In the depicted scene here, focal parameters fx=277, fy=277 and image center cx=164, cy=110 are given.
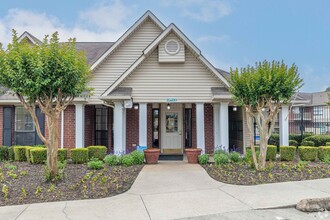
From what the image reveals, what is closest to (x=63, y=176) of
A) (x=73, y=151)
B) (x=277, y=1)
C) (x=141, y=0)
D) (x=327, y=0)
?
(x=73, y=151)

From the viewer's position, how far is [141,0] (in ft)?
48.5

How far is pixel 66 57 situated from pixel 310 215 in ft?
22.5

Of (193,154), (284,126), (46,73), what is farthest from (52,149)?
(284,126)

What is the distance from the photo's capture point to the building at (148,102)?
1194cm

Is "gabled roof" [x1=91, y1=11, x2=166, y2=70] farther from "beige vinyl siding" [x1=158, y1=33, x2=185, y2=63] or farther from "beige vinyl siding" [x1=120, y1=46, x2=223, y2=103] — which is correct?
"beige vinyl siding" [x1=158, y1=33, x2=185, y2=63]

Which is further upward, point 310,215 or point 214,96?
point 214,96

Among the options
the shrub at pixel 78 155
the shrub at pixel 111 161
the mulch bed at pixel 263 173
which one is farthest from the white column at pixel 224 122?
the shrub at pixel 78 155

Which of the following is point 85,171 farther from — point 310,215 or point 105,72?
point 310,215

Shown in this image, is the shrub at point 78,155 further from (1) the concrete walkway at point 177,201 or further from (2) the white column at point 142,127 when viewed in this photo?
Answer: (1) the concrete walkway at point 177,201

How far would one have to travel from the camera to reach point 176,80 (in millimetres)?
12250

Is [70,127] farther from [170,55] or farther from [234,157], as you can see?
[234,157]

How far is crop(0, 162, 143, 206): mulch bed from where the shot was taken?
6.68 meters

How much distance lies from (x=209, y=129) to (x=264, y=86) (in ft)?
18.5

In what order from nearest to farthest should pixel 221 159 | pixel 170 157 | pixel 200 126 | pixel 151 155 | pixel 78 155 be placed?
pixel 221 159 < pixel 78 155 < pixel 151 155 < pixel 200 126 < pixel 170 157
